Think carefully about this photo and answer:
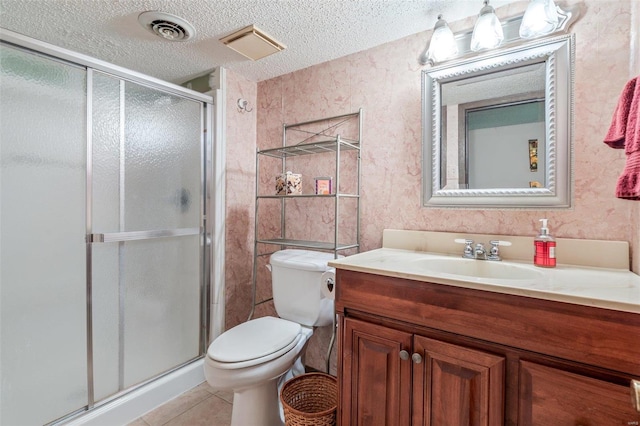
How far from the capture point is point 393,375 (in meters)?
1.03

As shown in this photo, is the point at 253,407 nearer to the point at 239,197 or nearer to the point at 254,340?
the point at 254,340

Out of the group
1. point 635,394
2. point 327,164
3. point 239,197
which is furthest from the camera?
point 239,197

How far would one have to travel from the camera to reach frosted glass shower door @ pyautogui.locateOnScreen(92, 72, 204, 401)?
1496mm

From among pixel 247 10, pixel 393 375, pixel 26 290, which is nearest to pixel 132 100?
pixel 247 10

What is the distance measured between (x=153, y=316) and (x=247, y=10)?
1687 millimetres

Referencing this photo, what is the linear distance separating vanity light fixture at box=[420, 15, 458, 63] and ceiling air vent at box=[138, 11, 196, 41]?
3.86 feet

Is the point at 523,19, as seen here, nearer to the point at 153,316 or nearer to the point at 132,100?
the point at 132,100

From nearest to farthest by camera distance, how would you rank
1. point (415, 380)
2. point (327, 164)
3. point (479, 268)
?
point (415, 380)
point (479, 268)
point (327, 164)

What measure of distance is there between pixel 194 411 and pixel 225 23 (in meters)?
2.01

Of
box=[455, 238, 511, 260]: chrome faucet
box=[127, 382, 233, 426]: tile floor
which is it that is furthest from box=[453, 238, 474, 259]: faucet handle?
box=[127, 382, 233, 426]: tile floor

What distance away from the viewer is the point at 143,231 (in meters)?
1.64

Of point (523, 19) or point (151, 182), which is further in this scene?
point (151, 182)

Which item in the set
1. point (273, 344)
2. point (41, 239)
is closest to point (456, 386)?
point (273, 344)

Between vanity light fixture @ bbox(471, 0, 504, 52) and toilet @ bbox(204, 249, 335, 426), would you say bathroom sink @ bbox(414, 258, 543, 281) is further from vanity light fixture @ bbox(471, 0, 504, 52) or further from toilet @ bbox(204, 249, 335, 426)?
vanity light fixture @ bbox(471, 0, 504, 52)
